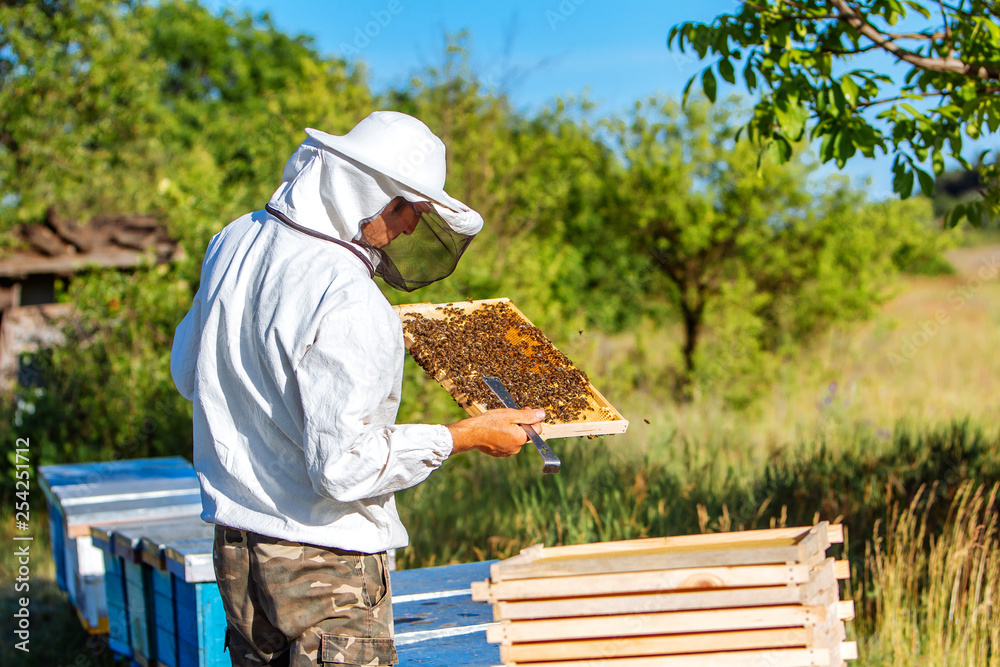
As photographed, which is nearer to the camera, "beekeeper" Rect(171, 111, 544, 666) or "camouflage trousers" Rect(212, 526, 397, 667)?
"beekeeper" Rect(171, 111, 544, 666)

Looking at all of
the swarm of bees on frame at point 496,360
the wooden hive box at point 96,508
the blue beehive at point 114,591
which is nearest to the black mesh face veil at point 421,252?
the swarm of bees on frame at point 496,360

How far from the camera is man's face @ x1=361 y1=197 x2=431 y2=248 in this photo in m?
2.08

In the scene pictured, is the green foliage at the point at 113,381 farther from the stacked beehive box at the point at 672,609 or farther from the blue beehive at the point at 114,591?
the stacked beehive box at the point at 672,609

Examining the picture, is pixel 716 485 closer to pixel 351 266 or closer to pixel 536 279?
pixel 536 279

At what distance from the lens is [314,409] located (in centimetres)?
183

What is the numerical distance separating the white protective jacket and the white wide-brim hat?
4 centimetres

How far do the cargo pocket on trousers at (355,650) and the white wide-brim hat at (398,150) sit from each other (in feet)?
3.49

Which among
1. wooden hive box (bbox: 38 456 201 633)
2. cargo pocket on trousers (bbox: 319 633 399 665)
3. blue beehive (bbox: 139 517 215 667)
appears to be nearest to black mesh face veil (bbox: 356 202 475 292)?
cargo pocket on trousers (bbox: 319 633 399 665)

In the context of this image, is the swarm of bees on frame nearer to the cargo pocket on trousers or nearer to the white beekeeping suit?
the white beekeeping suit

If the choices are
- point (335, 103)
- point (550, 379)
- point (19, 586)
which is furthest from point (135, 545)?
point (335, 103)

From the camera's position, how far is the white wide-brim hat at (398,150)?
198 cm

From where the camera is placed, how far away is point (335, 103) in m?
8.34

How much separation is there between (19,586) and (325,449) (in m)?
4.80

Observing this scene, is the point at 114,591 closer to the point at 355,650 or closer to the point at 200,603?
the point at 200,603
